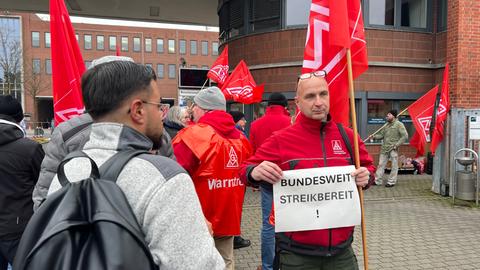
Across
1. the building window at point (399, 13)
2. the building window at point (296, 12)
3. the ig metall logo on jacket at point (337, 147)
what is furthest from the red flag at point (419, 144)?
the ig metall logo on jacket at point (337, 147)

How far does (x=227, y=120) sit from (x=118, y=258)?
2772 millimetres

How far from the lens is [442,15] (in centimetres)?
1261

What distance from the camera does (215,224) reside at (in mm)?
3617

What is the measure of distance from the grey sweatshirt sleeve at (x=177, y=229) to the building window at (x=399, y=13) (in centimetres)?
1228

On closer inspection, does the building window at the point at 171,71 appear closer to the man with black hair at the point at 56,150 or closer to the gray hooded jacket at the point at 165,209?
the man with black hair at the point at 56,150

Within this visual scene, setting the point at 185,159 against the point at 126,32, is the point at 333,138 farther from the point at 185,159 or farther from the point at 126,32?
the point at 126,32

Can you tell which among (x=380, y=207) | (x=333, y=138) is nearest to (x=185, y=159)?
(x=333, y=138)

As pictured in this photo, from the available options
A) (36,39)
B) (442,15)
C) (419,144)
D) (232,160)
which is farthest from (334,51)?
(36,39)

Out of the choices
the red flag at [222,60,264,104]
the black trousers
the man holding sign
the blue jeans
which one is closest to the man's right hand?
the man holding sign

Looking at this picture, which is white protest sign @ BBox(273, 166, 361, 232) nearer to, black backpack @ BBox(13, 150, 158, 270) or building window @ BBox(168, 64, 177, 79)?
black backpack @ BBox(13, 150, 158, 270)

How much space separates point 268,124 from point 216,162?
7.50 feet

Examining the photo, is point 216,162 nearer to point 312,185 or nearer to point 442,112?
point 312,185

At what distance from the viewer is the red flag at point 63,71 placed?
3482 millimetres

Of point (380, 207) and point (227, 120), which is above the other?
point (227, 120)
